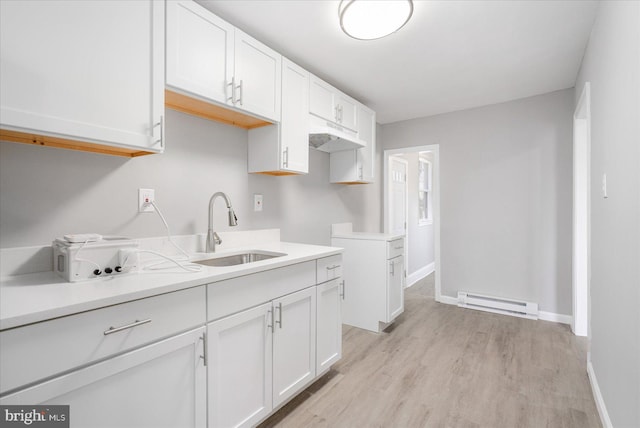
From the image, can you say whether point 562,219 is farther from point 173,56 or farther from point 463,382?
point 173,56

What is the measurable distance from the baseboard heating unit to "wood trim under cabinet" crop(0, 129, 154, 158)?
364cm

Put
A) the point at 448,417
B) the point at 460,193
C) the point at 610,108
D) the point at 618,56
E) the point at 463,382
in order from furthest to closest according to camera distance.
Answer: the point at 460,193, the point at 463,382, the point at 448,417, the point at 610,108, the point at 618,56

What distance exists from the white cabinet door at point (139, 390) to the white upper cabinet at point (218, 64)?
1.24m

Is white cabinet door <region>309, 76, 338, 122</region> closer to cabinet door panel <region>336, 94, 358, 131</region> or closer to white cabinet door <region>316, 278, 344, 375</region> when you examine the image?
cabinet door panel <region>336, 94, 358, 131</region>

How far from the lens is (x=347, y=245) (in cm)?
306

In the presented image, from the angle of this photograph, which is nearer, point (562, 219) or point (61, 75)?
point (61, 75)

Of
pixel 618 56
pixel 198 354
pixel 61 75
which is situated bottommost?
pixel 198 354

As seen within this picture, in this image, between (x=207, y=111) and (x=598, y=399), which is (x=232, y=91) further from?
(x=598, y=399)

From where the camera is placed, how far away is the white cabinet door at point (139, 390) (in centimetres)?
90

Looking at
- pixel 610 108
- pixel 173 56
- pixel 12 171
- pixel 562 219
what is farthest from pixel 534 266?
pixel 12 171

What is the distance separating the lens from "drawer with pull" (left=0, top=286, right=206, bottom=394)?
0.80m

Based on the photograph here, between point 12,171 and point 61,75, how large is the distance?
1.58 ft

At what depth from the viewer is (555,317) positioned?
311cm

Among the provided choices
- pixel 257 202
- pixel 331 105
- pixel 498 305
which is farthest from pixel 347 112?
pixel 498 305
